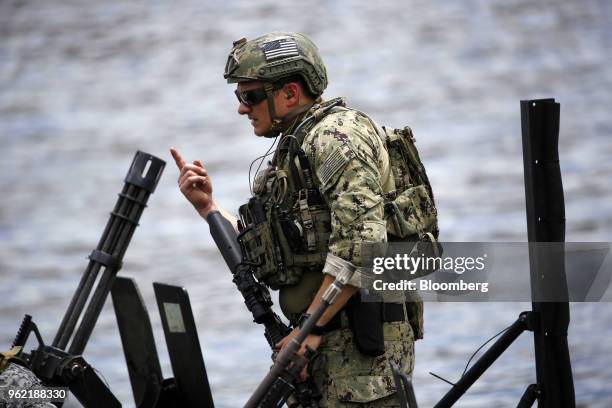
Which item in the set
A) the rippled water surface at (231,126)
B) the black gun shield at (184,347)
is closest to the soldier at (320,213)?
the black gun shield at (184,347)

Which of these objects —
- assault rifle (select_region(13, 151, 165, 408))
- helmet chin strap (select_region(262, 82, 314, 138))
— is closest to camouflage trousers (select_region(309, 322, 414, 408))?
helmet chin strap (select_region(262, 82, 314, 138))

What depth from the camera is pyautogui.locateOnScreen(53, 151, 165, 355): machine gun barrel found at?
612 cm

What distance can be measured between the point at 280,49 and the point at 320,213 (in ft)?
1.97

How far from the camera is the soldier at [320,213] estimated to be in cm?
441

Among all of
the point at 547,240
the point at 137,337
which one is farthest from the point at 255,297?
the point at 137,337

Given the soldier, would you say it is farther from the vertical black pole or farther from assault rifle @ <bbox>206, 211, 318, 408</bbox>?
the vertical black pole

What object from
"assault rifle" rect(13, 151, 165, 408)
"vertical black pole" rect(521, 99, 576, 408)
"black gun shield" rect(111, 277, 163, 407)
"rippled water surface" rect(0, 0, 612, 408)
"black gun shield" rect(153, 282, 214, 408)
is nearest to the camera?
"vertical black pole" rect(521, 99, 576, 408)

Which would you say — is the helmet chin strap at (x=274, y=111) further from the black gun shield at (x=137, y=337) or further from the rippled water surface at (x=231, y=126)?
the rippled water surface at (x=231, y=126)

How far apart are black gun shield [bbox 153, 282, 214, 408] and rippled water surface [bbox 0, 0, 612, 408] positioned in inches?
123

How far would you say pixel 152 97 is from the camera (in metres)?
19.2

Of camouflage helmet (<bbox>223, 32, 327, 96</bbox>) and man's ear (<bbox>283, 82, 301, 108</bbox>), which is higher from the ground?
camouflage helmet (<bbox>223, 32, 327, 96</bbox>)

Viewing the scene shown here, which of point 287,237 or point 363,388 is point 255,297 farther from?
point 363,388

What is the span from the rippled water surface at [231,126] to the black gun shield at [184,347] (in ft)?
10.2

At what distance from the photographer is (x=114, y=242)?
6.20m
